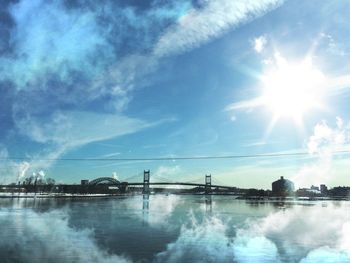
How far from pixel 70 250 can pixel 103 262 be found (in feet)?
21.5

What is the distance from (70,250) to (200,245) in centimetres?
1374

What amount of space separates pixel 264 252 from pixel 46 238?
24140 mm

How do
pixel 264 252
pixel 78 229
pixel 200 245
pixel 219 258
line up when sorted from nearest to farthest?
1. pixel 219 258
2. pixel 264 252
3. pixel 200 245
4. pixel 78 229

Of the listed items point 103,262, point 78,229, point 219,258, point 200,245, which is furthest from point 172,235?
point 103,262

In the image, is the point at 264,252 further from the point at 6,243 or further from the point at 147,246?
the point at 6,243

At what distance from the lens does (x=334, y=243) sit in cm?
5012

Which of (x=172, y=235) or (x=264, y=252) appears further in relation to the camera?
(x=172, y=235)

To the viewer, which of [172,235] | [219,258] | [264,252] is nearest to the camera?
[219,258]

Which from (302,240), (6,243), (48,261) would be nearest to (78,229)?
A: (6,243)

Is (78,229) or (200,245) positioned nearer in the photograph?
(200,245)

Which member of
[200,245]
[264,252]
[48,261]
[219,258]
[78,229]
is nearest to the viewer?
[48,261]

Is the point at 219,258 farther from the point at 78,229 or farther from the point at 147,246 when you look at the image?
the point at 78,229

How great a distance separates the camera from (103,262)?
33781mm

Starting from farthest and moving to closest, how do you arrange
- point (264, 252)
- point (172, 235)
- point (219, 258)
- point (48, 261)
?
point (172, 235)
point (264, 252)
point (219, 258)
point (48, 261)
